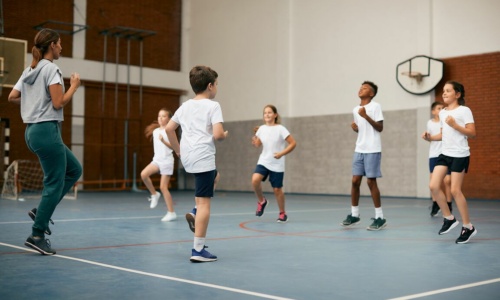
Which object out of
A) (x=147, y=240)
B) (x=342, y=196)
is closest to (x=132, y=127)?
(x=342, y=196)

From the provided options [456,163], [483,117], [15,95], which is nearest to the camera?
[15,95]

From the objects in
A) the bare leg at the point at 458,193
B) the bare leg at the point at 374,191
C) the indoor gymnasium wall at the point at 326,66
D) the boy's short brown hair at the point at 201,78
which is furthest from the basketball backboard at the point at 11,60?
the bare leg at the point at 458,193

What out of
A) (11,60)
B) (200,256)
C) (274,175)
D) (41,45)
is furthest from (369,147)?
(11,60)

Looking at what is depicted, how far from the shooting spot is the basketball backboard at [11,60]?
1503 cm

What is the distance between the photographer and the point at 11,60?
1539 centimetres

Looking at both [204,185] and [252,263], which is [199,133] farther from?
[252,263]

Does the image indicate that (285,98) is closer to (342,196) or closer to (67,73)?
(342,196)

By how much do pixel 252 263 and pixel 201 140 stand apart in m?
1.09

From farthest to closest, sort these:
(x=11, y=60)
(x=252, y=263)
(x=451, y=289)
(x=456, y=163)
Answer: (x=11, y=60)
(x=456, y=163)
(x=252, y=263)
(x=451, y=289)

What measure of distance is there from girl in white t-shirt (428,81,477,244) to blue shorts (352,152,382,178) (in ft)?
3.89

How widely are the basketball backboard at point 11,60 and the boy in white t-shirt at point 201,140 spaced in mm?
11075

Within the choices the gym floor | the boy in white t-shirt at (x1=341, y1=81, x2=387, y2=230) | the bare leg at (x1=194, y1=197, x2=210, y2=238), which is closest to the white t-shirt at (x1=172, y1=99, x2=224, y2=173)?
the bare leg at (x1=194, y1=197, x2=210, y2=238)

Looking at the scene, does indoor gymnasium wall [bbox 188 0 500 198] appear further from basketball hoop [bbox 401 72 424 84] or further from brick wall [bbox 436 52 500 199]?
basketball hoop [bbox 401 72 424 84]

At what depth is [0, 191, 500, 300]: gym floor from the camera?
3.79 m
